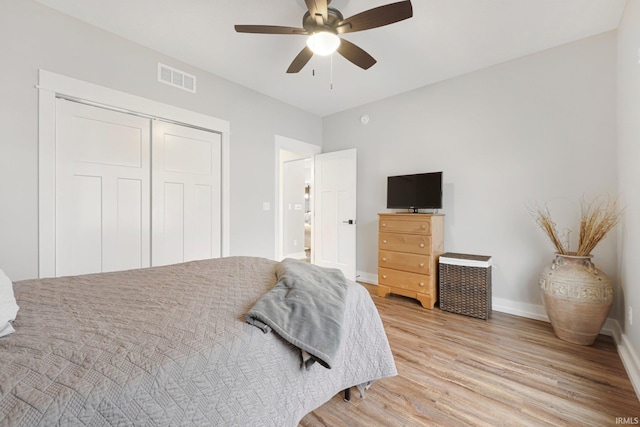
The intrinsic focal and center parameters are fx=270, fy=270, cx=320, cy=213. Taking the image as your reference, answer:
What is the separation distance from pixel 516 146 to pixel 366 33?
6.25 feet

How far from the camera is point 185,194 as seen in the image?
2.97 metres

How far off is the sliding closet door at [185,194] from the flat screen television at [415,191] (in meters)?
2.19

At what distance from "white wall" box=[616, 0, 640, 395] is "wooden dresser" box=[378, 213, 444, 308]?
1.43 m

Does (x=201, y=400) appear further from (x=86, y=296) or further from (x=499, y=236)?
(x=499, y=236)

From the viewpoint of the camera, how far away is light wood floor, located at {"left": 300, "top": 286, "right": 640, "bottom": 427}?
1.43 metres

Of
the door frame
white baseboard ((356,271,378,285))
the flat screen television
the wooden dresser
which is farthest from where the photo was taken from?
white baseboard ((356,271,378,285))

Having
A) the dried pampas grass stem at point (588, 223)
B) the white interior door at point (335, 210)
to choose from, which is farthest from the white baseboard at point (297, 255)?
the dried pampas grass stem at point (588, 223)

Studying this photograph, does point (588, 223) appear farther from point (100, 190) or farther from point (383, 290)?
point (100, 190)

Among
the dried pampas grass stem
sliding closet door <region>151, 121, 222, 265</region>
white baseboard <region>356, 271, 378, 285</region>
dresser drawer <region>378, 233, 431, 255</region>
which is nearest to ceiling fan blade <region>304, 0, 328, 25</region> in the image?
sliding closet door <region>151, 121, 222, 265</region>

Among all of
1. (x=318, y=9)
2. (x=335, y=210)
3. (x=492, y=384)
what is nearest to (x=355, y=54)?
(x=318, y=9)

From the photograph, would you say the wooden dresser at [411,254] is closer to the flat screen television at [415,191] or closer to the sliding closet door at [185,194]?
the flat screen television at [415,191]

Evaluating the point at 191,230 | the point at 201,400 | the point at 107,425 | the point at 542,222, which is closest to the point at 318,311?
the point at 201,400

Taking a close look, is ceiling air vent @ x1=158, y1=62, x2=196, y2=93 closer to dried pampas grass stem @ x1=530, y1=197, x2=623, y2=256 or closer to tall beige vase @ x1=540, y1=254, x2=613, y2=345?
dried pampas grass stem @ x1=530, y1=197, x2=623, y2=256

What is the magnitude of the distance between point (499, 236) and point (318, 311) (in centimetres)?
262
